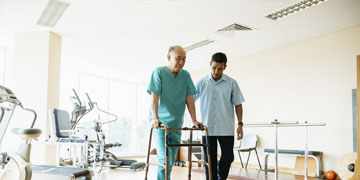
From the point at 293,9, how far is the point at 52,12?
12.4ft

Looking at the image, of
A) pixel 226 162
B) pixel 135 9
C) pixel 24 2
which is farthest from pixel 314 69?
pixel 24 2

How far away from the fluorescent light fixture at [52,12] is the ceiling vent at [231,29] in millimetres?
2705

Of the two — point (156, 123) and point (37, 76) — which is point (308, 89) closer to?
point (156, 123)

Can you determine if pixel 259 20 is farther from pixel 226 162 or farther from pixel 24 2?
pixel 24 2

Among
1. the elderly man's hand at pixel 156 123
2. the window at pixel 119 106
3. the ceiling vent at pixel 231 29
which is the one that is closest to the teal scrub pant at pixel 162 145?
the elderly man's hand at pixel 156 123

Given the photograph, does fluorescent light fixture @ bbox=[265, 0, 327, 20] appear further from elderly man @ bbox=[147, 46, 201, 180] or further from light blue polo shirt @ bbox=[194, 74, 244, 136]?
elderly man @ bbox=[147, 46, 201, 180]

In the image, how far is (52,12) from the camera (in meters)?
5.16

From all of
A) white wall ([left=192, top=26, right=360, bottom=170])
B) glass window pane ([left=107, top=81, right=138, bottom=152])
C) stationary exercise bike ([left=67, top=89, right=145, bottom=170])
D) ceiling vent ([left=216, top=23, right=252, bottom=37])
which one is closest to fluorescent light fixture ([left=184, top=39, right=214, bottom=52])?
ceiling vent ([left=216, top=23, right=252, bottom=37])

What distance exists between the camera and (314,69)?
20.3ft

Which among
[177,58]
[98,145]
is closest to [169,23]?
[98,145]

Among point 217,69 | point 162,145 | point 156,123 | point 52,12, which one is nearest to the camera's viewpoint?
point 156,123

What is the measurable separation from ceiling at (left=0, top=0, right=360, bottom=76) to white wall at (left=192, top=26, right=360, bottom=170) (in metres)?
0.26

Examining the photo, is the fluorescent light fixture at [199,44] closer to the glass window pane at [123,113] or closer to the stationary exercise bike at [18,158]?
the glass window pane at [123,113]

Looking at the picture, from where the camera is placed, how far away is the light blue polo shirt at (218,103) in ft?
9.27
